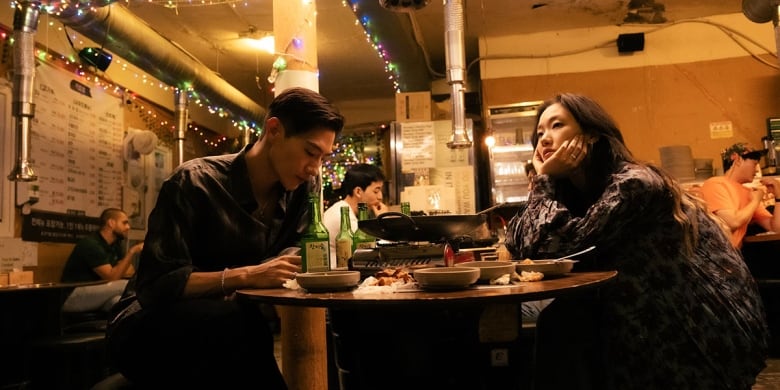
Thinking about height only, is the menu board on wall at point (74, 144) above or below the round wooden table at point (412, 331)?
above

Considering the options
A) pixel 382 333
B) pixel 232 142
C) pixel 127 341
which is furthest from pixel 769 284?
pixel 232 142

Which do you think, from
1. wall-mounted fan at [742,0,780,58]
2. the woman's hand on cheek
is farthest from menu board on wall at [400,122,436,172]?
the woman's hand on cheek

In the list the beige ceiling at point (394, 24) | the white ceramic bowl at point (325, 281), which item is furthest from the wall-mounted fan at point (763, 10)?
the white ceramic bowl at point (325, 281)

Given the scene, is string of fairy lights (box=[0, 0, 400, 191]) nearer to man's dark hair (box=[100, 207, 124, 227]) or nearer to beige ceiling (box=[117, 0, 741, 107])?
beige ceiling (box=[117, 0, 741, 107])

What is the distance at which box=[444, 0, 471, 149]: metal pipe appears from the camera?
2.91 meters

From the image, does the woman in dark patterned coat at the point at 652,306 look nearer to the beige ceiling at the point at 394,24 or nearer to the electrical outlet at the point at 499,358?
the electrical outlet at the point at 499,358

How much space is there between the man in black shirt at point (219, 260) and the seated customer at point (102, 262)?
2373mm

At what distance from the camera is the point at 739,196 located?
450 cm

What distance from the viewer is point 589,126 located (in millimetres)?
1981

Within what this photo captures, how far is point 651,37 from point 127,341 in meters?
6.26

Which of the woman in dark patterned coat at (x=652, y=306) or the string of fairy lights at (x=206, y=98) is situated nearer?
the woman in dark patterned coat at (x=652, y=306)

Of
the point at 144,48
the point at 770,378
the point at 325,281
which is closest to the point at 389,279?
the point at 325,281

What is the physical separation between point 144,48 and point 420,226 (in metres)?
3.73

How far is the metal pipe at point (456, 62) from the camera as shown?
9.56 feet
